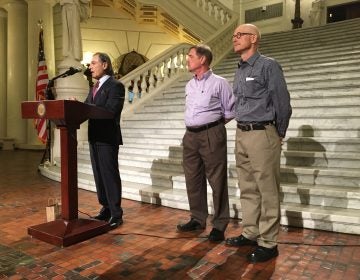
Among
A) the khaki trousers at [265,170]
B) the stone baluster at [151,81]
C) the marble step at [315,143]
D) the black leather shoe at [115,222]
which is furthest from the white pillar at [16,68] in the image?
the khaki trousers at [265,170]

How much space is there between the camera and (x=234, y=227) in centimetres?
348

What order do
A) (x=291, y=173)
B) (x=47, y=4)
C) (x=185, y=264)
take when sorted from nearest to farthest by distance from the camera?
(x=185, y=264), (x=291, y=173), (x=47, y=4)

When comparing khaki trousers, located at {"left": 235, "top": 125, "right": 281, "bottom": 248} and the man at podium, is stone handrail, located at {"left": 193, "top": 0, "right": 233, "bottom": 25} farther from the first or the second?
khaki trousers, located at {"left": 235, "top": 125, "right": 281, "bottom": 248}

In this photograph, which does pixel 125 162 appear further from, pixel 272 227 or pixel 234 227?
pixel 272 227

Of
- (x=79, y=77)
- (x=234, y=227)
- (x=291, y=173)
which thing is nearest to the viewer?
(x=234, y=227)

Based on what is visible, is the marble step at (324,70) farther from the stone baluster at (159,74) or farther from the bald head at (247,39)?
the bald head at (247,39)

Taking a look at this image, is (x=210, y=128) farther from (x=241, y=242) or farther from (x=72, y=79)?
(x=72, y=79)

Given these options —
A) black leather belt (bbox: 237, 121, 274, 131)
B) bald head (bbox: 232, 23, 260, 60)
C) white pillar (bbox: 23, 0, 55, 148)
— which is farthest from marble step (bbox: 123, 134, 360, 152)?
white pillar (bbox: 23, 0, 55, 148)

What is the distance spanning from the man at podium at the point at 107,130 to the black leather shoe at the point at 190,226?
2.01ft

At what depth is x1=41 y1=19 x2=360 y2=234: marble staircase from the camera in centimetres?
361

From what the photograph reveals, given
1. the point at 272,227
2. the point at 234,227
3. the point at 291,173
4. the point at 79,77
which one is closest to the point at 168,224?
the point at 234,227

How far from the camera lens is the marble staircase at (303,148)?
3607 millimetres

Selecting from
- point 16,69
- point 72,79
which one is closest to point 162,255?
point 72,79

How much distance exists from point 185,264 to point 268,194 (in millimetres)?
768
